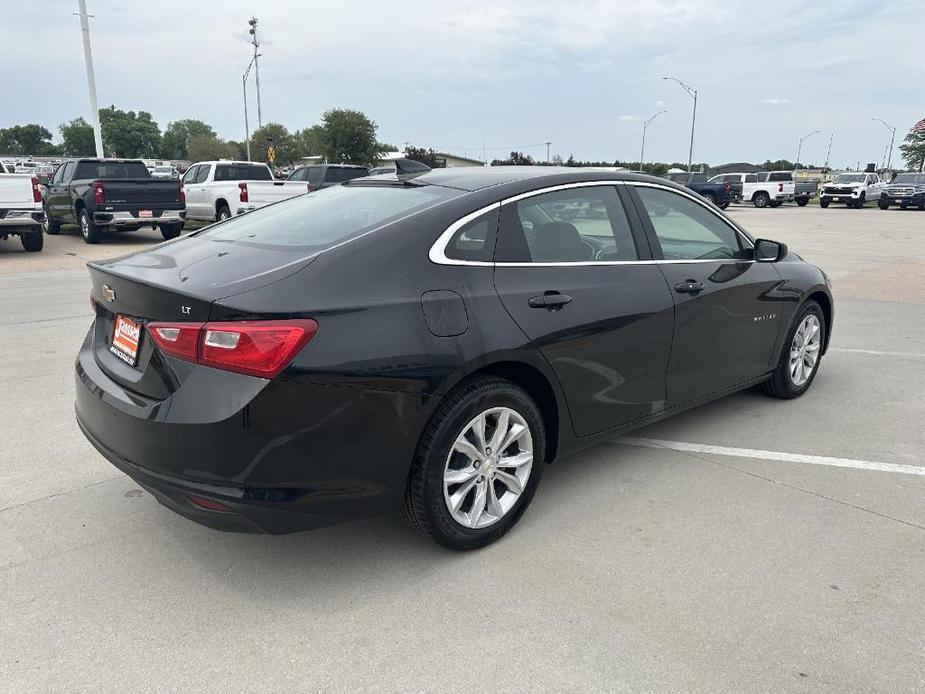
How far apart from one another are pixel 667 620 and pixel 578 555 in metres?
0.52

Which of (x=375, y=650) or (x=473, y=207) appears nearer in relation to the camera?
(x=375, y=650)

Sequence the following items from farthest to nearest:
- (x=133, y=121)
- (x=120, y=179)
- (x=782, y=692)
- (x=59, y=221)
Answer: (x=133, y=121), (x=59, y=221), (x=120, y=179), (x=782, y=692)

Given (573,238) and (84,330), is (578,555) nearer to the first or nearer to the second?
(573,238)

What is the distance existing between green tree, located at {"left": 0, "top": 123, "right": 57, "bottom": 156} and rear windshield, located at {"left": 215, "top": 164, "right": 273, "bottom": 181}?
131m

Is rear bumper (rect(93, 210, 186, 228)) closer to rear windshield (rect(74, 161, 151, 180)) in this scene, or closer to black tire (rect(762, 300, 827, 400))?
rear windshield (rect(74, 161, 151, 180))

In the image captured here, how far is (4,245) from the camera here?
612 inches

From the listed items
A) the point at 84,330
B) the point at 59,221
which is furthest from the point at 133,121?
the point at 84,330

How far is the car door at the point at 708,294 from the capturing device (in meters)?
3.93

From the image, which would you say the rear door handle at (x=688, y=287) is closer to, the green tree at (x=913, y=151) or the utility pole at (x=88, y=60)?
the utility pole at (x=88, y=60)

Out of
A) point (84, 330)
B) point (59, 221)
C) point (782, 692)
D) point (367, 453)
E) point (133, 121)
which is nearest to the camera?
point (782, 692)

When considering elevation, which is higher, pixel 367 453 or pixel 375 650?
pixel 367 453

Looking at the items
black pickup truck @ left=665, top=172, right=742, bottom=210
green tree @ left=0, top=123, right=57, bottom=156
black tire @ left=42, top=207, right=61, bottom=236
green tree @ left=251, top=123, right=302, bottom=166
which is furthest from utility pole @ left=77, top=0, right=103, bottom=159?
green tree @ left=0, top=123, right=57, bottom=156

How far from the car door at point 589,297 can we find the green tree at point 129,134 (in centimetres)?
12638

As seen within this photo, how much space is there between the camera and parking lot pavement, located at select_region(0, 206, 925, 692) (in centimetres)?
240
